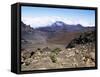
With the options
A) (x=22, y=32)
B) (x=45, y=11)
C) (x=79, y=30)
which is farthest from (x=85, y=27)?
(x=22, y=32)

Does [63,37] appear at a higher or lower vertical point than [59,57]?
higher

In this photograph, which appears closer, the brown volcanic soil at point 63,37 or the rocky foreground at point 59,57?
the rocky foreground at point 59,57

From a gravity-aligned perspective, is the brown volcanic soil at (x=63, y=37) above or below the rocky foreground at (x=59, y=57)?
above

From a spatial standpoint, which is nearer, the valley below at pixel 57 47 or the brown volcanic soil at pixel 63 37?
the valley below at pixel 57 47

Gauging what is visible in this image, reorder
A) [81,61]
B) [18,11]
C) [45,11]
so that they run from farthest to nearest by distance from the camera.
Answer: [81,61], [45,11], [18,11]

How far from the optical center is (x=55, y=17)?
7.92 feet

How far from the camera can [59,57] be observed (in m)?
2.43

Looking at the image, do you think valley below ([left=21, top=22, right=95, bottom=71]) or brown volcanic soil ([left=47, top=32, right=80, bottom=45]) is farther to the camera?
brown volcanic soil ([left=47, top=32, right=80, bottom=45])

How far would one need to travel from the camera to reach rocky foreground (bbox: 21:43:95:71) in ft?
7.56

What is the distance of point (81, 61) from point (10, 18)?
2.65ft

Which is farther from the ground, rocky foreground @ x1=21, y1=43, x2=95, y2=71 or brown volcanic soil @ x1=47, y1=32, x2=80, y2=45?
brown volcanic soil @ x1=47, y1=32, x2=80, y2=45

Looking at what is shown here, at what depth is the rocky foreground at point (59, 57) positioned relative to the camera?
230cm

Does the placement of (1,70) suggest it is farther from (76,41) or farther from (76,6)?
(76,6)

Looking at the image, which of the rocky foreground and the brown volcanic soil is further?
the brown volcanic soil
